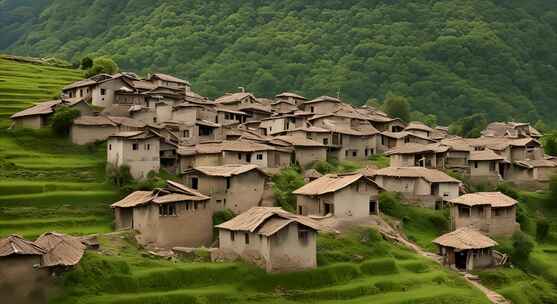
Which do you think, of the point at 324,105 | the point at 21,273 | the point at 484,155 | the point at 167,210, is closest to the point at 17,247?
the point at 21,273

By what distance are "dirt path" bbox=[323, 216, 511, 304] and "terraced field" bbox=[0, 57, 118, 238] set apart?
13.9 m

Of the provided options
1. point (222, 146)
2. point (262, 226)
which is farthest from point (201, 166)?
point (262, 226)

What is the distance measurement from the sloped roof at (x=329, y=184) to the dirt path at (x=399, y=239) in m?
1.96

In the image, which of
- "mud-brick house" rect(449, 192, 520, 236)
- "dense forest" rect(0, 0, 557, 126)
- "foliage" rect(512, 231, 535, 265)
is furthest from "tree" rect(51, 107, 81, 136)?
"dense forest" rect(0, 0, 557, 126)

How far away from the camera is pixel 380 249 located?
50.8m

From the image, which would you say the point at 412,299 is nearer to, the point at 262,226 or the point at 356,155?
the point at 262,226

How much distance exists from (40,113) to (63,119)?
2.79 metres

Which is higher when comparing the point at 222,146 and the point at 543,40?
the point at 543,40

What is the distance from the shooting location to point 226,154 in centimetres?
5891

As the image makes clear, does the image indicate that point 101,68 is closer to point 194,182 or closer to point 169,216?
point 194,182

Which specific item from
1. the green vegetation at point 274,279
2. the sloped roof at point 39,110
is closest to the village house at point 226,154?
the green vegetation at point 274,279

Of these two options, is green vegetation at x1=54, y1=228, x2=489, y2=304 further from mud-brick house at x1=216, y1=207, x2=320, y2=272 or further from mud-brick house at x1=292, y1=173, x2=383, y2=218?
mud-brick house at x1=292, y1=173, x2=383, y2=218

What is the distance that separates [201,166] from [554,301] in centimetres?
2374

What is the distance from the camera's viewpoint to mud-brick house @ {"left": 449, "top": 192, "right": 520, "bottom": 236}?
193ft
